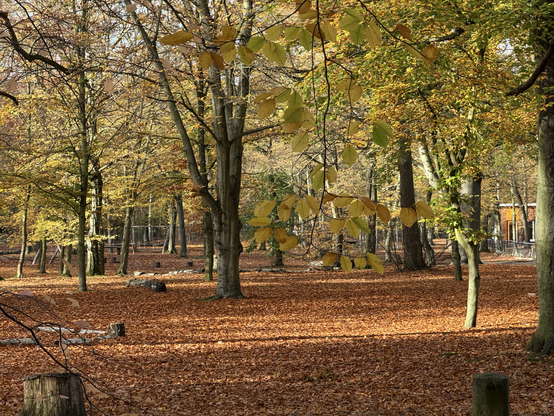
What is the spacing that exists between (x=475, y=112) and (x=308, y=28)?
27.9ft

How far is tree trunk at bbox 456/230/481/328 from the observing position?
940 centimetres

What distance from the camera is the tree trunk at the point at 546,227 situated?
7.08m

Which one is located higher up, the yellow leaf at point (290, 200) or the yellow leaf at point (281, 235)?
the yellow leaf at point (290, 200)

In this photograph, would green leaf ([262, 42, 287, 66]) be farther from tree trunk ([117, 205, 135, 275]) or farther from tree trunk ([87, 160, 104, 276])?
tree trunk ([117, 205, 135, 275])

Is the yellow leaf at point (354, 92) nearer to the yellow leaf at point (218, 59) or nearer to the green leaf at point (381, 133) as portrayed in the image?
the green leaf at point (381, 133)

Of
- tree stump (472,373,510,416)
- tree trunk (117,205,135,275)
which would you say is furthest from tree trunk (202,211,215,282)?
tree stump (472,373,510,416)

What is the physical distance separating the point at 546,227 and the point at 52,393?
6.17 metres

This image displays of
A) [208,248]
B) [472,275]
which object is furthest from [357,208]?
[208,248]

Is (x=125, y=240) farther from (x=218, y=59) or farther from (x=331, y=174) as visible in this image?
(x=331, y=174)

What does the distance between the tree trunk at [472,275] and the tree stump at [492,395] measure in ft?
19.2

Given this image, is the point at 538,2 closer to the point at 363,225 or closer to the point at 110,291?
the point at 363,225

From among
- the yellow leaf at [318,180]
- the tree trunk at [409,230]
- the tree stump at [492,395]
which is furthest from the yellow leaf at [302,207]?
the tree trunk at [409,230]

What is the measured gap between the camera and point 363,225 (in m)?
1.69

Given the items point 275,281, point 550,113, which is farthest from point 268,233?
point 275,281
